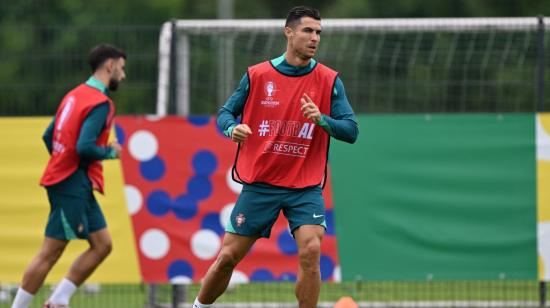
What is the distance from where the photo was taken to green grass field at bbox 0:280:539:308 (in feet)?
42.0

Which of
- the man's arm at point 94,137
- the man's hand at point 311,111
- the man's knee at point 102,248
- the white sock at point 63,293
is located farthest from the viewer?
the man's knee at point 102,248

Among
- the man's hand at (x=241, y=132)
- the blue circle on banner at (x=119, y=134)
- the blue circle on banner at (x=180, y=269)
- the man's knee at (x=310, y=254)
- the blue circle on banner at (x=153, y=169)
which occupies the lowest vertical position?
the blue circle on banner at (x=180, y=269)

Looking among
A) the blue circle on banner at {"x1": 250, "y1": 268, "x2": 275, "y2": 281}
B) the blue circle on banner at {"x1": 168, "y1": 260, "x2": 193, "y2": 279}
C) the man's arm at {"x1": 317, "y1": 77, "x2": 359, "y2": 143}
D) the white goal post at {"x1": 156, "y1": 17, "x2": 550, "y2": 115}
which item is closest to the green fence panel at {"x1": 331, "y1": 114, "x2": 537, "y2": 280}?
the blue circle on banner at {"x1": 250, "y1": 268, "x2": 275, "y2": 281}

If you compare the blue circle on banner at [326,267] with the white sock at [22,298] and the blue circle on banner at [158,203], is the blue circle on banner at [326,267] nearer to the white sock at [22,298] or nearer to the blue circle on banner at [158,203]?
the blue circle on banner at [158,203]

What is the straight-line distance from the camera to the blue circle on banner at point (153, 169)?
39.9 ft

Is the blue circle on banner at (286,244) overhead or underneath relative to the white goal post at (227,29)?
underneath

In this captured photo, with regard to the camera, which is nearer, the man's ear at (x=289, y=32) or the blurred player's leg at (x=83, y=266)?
the man's ear at (x=289, y=32)

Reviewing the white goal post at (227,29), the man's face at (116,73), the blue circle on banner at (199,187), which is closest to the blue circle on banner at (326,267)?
the blue circle on banner at (199,187)

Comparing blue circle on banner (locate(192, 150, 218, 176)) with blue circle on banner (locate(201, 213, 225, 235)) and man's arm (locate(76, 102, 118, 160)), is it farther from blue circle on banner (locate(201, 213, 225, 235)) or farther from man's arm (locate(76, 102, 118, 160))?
man's arm (locate(76, 102, 118, 160))

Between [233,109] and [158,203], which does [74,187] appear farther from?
[233,109]

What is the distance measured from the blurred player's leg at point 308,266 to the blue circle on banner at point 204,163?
3.64 meters

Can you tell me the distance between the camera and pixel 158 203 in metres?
12.2

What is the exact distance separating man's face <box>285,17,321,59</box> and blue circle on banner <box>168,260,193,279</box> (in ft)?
13.3

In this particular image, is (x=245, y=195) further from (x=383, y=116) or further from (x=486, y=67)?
(x=486, y=67)
